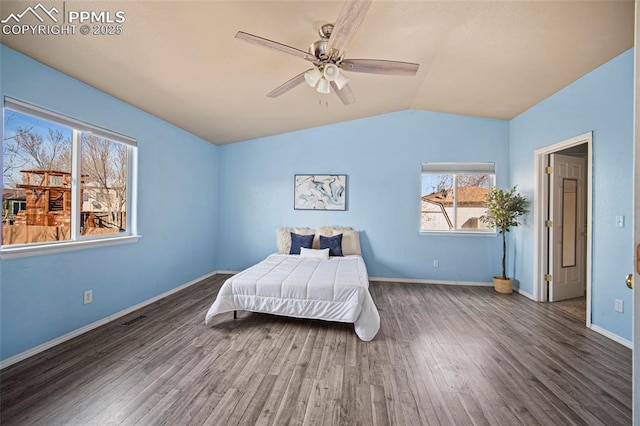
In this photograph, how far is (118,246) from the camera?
3025mm

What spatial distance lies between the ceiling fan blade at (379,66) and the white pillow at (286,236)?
2.95 meters

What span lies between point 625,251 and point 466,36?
2560mm

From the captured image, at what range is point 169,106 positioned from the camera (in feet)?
10.9

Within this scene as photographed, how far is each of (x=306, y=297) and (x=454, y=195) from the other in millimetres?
3350

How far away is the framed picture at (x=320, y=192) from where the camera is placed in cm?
488

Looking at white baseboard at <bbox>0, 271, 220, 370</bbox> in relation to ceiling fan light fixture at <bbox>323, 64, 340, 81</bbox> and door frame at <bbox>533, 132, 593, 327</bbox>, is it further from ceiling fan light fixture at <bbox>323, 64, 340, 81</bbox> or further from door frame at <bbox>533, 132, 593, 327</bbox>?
door frame at <bbox>533, 132, 593, 327</bbox>

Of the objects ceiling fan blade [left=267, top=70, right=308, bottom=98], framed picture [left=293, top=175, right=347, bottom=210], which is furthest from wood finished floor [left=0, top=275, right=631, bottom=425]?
ceiling fan blade [left=267, top=70, right=308, bottom=98]

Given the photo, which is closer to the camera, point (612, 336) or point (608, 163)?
point (612, 336)

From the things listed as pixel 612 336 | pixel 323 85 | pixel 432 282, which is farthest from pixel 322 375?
→ pixel 432 282

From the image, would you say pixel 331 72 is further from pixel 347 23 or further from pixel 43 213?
pixel 43 213

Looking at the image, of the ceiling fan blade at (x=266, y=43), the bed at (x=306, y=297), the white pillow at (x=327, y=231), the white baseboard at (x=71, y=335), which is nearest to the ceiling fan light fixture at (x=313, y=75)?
the ceiling fan blade at (x=266, y=43)

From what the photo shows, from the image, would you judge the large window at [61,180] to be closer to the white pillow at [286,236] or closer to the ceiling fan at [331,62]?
the ceiling fan at [331,62]

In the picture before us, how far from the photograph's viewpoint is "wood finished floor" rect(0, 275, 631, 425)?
1.63 metres

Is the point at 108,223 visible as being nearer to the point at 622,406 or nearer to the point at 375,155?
the point at 375,155
